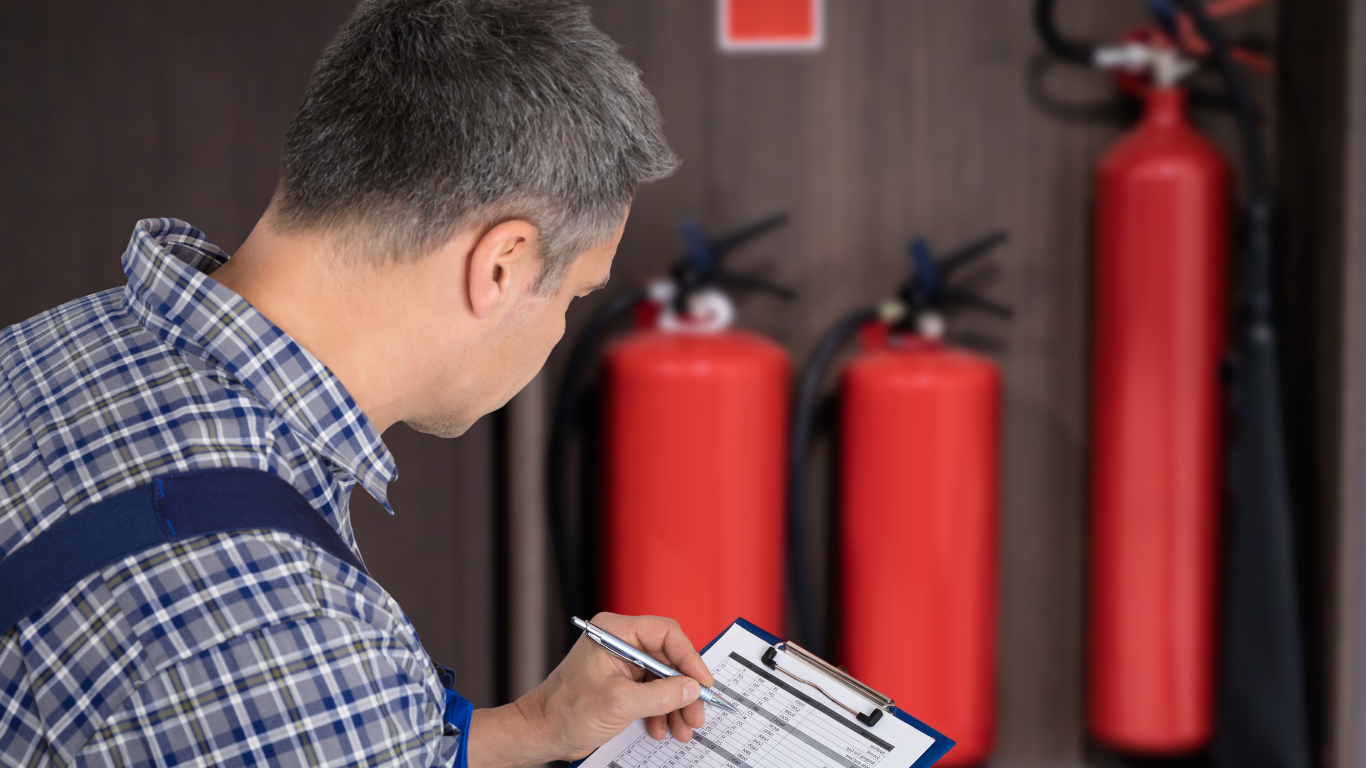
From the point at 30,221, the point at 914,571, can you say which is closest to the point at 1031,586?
the point at 914,571

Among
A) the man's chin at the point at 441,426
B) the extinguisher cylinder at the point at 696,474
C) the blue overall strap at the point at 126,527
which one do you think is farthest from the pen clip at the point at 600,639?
the extinguisher cylinder at the point at 696,474

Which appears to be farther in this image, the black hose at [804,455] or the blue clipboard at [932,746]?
the black hose at [804,455]

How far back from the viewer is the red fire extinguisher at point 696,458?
5.64 ft

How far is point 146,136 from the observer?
1385 mm

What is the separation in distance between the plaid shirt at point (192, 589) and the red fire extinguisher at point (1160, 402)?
1.42 metres

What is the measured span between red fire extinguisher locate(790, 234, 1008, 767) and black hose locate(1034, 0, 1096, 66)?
33 centimetres

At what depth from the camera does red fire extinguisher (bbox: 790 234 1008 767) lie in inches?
68.8

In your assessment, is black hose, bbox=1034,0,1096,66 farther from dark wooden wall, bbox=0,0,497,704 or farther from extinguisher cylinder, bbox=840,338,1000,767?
dark wooden wall, bbox=0,0,497,704

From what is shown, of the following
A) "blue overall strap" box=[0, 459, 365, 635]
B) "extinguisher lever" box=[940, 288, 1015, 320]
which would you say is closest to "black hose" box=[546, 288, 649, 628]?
"extinguisher lever" box=[940, 288, 1015, 320]

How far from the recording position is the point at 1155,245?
173 cm

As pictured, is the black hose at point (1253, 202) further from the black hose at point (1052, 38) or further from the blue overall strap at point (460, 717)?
the blue overall strap at point (460, 717)

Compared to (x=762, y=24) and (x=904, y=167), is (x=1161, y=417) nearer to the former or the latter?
(x=904, y=167)

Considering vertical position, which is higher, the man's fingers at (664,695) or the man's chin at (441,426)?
the man's chin at (441,426)

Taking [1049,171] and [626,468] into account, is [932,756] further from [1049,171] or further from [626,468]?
[1049,171]
